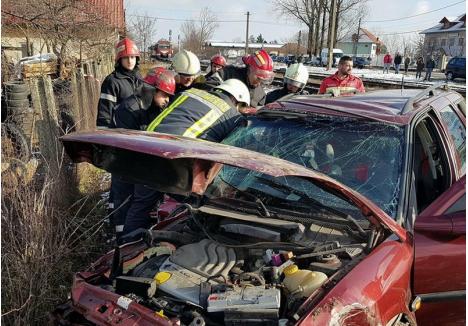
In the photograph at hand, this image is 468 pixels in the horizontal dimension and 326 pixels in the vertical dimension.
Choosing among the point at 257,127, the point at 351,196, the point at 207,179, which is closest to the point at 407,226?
the point at 351,196

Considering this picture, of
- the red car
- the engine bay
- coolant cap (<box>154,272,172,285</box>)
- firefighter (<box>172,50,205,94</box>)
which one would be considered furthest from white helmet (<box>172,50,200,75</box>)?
coolant cap (<box>154,272,172,285</box>)

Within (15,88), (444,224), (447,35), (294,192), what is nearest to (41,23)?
(15,88)

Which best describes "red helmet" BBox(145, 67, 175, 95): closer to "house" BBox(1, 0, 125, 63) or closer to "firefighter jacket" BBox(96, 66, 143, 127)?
"firefighter jacket" BBox(96, 66, 143, 127)

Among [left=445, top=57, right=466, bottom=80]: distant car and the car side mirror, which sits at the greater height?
[left=445, top=57, right=466, bottom=80]: distant car

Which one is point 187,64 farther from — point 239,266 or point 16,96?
point 239,266

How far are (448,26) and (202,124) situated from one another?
7242 cm

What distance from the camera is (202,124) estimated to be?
354 centimetres

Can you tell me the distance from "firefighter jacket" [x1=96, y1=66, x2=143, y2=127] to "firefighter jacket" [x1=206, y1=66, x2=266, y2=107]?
984 mm

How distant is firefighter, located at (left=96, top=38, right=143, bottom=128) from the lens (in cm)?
527

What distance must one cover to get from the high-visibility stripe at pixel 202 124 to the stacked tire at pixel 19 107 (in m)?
2.49

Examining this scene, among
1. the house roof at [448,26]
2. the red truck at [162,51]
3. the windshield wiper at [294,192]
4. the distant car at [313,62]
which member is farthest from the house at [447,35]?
the windshield wiper at [294,192]

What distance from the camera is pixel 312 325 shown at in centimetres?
177

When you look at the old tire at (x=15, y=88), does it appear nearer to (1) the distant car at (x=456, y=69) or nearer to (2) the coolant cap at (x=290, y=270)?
(2) the coolant cap at (x=290, y=270)

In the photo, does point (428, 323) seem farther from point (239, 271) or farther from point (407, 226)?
point (239, 271)
